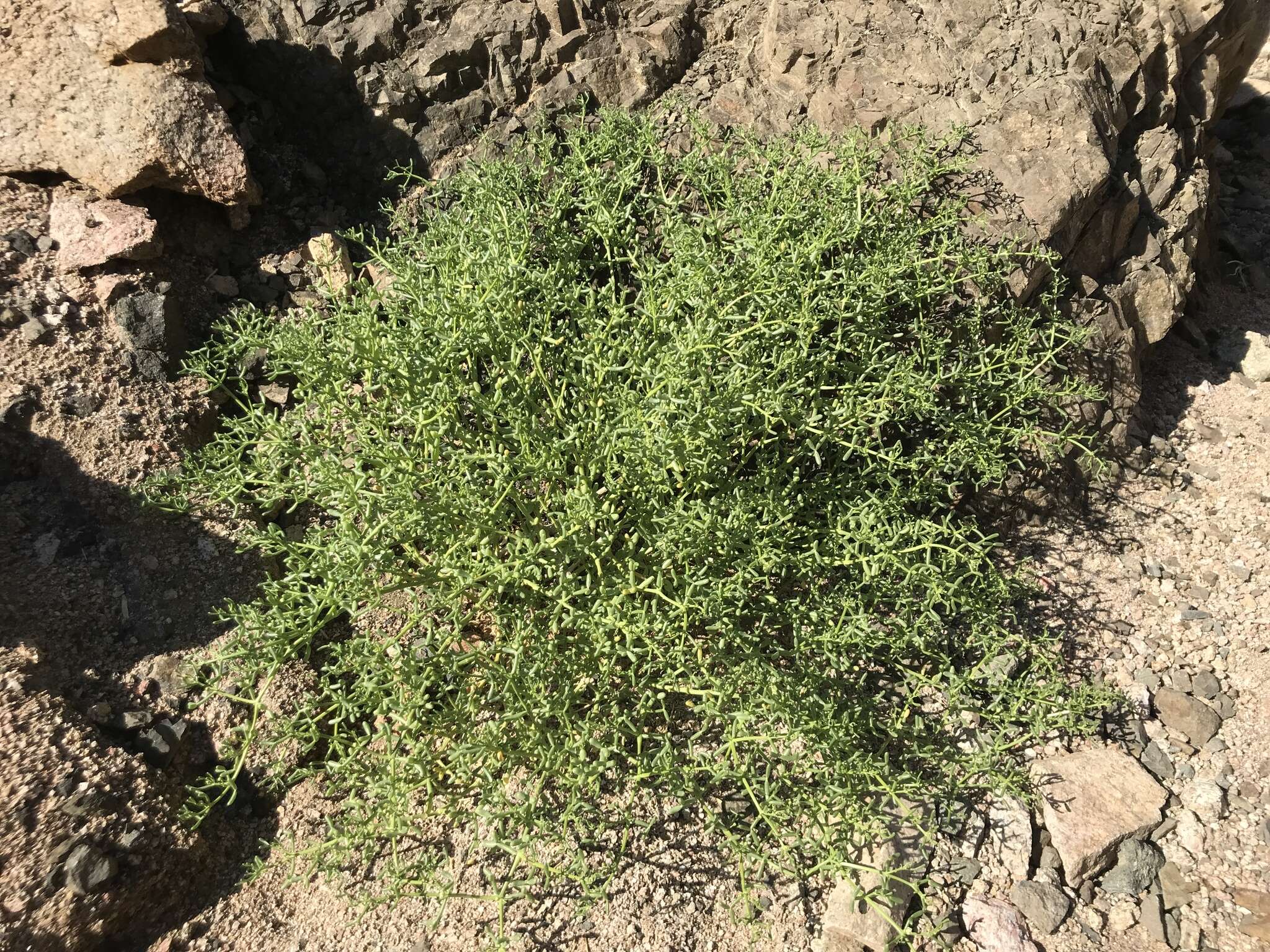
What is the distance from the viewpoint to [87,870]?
6.61 feet

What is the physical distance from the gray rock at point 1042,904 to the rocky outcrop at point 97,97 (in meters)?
3.58

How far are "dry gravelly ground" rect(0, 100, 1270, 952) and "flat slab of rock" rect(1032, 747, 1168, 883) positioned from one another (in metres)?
0.07

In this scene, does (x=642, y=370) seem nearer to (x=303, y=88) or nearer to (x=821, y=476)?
(x=821, y=476)

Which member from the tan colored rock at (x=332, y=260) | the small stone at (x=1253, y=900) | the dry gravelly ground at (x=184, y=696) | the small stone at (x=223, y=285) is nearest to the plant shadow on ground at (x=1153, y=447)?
the dry gravelly ground at (x=184, y=696)

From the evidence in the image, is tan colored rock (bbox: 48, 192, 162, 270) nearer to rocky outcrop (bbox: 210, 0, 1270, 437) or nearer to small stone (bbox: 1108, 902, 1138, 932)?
rocky outcrop (bbox: 210, 0, 1270, 437)

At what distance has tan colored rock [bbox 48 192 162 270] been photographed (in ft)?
9.16

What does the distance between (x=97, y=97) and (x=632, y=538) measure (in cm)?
241

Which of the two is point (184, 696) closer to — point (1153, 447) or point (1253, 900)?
point (1253, 900)

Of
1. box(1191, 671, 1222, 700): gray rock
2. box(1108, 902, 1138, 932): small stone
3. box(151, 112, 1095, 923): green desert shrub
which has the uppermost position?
box(151, 112, 1095, 923): green desert shrub

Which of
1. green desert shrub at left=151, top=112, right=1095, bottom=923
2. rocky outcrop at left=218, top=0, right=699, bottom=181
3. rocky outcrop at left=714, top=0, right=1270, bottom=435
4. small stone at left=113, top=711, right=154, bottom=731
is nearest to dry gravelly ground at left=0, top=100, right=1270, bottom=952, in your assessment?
small stone at left=113, top=711, right=154, bottom=731

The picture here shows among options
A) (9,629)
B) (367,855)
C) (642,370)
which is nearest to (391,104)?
(642,370)

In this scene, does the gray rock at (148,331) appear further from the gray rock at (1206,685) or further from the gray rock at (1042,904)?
the gray rock at (1206,685)

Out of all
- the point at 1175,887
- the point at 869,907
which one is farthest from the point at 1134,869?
the point at 869,907

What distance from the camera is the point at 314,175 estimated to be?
130 inches
